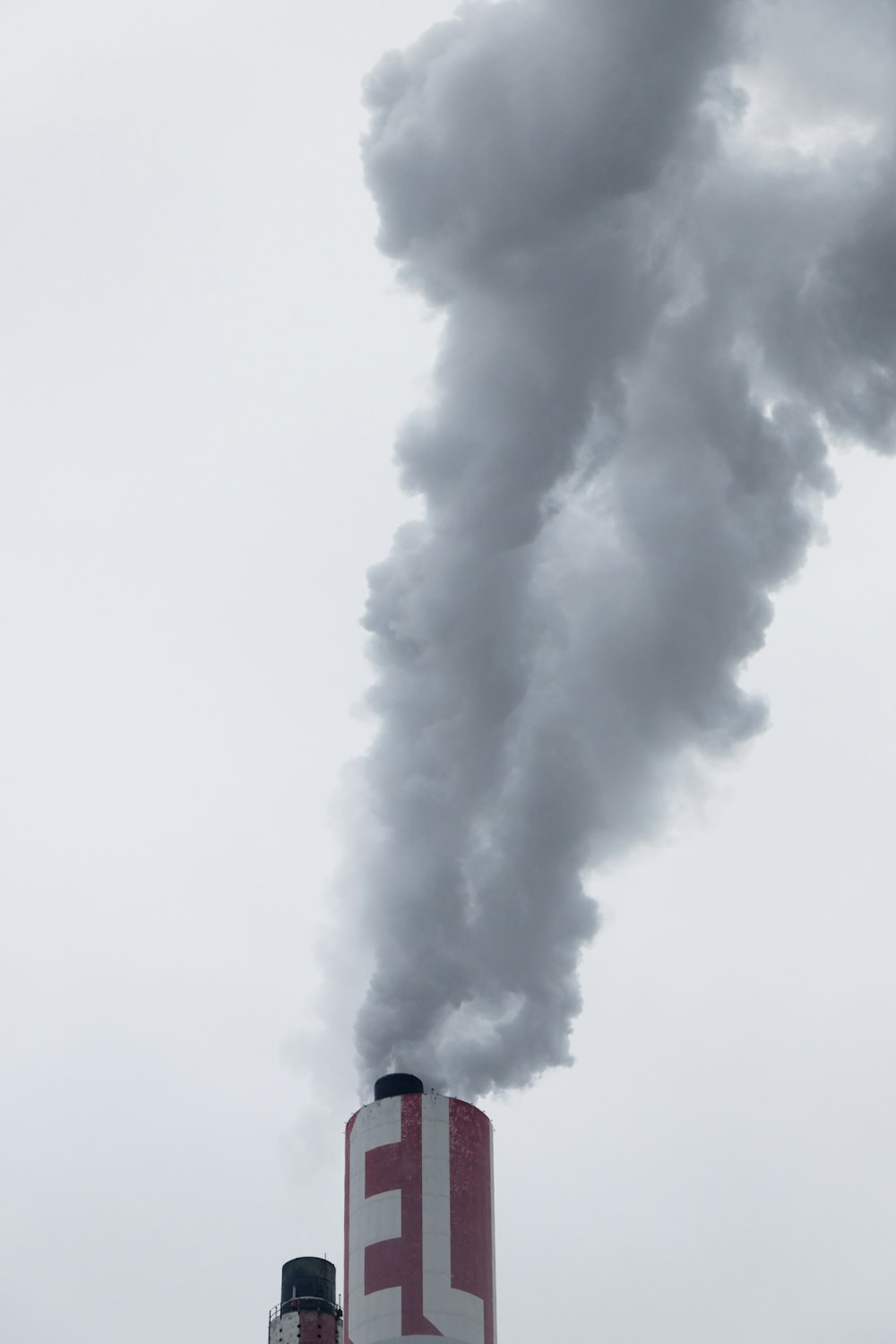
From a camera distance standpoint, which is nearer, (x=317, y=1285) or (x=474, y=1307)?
(x=474, y=1307)

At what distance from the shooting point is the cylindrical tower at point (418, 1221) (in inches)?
2151

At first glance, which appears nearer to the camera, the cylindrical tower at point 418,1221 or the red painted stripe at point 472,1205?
the cylindrical tower at point 418,1221

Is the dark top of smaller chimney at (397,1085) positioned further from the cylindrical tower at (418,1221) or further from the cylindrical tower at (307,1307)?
the cylindrical tower at (307,1307)

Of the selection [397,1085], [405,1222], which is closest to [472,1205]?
[405,1222]

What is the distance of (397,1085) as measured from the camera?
5994cm

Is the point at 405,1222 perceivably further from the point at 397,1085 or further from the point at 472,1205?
the point at 397,1085

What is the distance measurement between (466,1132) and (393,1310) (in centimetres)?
641

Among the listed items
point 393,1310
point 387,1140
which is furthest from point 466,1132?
point 393,1310

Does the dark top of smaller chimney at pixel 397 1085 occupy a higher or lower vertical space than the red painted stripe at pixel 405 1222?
higher

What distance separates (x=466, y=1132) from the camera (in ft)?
192

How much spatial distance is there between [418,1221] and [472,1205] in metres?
2.13

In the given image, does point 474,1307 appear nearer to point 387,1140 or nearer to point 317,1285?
point 387,1140

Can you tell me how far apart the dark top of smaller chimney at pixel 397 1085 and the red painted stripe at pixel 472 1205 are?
1.64 m

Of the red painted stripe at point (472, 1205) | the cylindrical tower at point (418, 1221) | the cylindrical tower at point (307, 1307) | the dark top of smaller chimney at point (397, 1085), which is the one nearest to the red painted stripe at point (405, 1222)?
the cylindrical tower at point (418, 1221)
